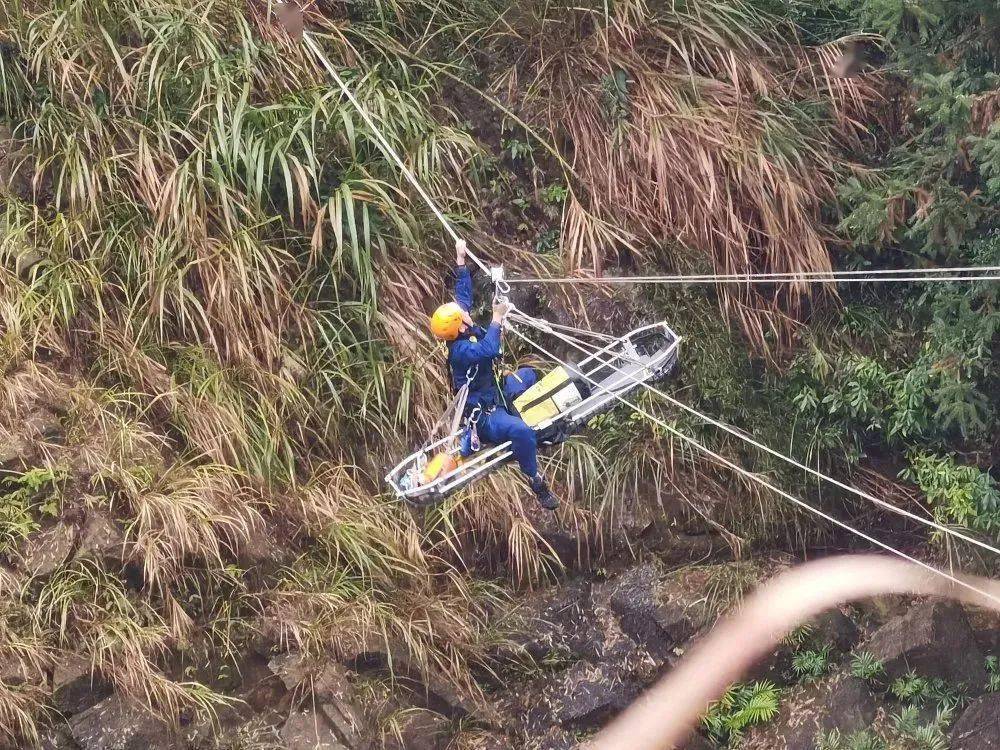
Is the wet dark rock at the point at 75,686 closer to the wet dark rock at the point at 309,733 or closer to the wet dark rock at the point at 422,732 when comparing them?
the wet dark rock at the point at 309,733

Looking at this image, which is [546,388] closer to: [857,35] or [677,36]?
[677,36]

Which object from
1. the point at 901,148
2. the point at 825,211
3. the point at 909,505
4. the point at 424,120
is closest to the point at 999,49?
the point at 901,148

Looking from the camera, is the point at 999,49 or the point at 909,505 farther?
the point at 909,505

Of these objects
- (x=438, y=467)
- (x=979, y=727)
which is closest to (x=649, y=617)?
(x=979, y=727)

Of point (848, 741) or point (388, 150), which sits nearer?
point (388, 150)

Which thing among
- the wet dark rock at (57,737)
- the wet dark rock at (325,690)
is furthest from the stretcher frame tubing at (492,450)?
the wet dark rock at (57,737)

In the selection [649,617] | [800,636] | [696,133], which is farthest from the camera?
[696,133]

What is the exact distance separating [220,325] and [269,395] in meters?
0.51

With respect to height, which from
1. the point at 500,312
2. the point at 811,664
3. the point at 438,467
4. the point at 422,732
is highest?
the point at 500,312

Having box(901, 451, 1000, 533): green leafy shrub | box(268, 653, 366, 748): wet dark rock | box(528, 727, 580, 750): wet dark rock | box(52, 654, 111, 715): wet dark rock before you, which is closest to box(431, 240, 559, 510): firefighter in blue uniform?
box(268, 653, 366, 748): wet dark rock

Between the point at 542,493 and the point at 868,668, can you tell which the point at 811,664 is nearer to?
the point at 868,668

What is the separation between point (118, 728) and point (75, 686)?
313 millimetres

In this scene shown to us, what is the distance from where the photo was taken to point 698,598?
7.30 m

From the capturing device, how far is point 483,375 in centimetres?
520
